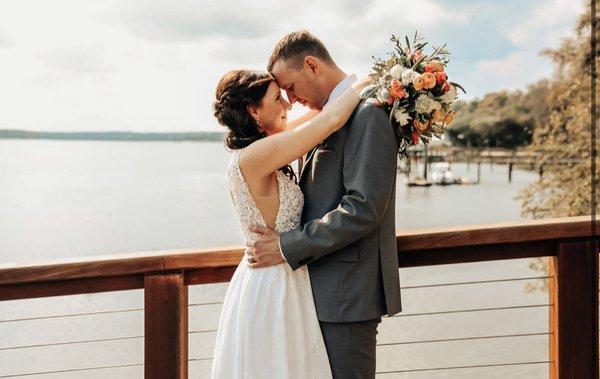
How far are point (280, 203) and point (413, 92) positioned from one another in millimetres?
570

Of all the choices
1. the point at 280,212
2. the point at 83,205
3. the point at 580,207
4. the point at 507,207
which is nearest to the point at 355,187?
the point at 280,212

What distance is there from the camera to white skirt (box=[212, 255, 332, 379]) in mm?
2322

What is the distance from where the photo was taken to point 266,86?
2.41 m

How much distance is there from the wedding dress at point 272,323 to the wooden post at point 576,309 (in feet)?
3.23

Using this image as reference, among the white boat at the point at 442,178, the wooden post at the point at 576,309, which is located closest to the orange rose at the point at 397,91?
the wooden post at the point at 576,309

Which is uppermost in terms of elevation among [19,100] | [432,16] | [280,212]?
[432,16]

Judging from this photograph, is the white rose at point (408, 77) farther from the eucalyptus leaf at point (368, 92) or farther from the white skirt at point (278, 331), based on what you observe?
the white skirt at point (278, 331)

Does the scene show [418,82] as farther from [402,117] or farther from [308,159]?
[308,159]

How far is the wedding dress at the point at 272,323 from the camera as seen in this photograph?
2324 millimetres

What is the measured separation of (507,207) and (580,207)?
32.2m

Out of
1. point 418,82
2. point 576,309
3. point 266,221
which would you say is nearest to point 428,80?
point 418,82

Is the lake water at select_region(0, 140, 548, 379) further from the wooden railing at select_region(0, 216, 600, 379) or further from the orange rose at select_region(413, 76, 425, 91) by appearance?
the orange rose at select_region(413, 76, 425, 91)

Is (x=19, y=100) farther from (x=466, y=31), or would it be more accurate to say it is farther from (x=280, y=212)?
(x=280, y=212)

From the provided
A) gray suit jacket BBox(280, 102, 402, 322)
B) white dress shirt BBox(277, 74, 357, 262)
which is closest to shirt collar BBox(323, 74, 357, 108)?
white dress shirt BBox(277, 74, 357, 262)
